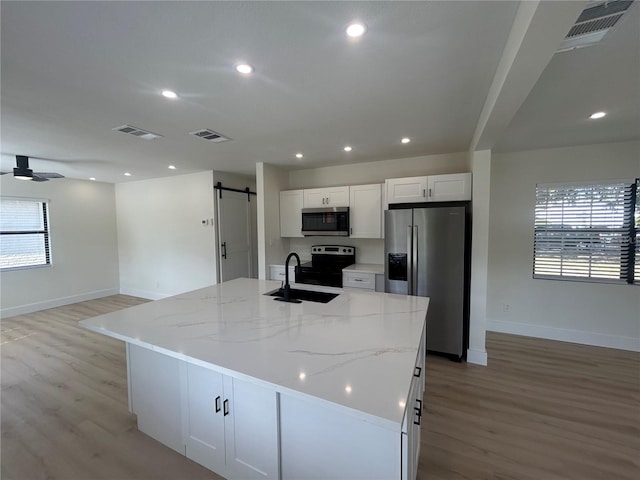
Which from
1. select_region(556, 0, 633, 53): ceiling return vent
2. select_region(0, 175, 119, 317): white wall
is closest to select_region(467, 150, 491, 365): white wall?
select_region(556, 0, 633, 53): ceiling return vent

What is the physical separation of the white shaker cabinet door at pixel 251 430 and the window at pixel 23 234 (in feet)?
18.4

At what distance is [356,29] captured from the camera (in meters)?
1.28

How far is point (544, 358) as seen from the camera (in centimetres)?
299

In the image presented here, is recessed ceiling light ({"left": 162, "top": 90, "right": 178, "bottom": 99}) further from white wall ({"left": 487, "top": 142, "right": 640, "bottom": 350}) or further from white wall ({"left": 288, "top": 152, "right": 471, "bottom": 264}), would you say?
white wall ({"left": 487, "top": 142, "right": 640, "bottom": 350})

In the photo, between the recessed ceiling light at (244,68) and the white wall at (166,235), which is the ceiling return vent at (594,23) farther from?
the white wall at (166,235)

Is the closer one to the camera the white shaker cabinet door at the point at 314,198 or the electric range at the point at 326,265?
the electric range at the point at 326,265

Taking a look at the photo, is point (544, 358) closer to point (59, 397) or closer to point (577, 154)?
point (577, 154)

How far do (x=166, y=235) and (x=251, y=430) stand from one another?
481 centimetres

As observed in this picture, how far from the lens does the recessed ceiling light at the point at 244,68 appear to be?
5.13 feet

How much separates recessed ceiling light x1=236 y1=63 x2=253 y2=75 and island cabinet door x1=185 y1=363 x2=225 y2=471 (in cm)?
177

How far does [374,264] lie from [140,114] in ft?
11.0

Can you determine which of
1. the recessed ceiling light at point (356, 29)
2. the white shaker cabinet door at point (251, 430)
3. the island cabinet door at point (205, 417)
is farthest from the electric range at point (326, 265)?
the recessed ceiling light at point (356, 29)

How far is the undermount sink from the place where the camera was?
2164 mm

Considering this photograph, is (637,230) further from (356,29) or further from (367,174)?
(356,29)
